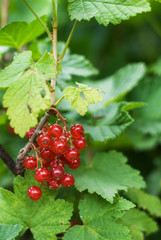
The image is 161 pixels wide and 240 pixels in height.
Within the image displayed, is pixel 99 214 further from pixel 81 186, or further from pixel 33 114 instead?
pixel 33 114

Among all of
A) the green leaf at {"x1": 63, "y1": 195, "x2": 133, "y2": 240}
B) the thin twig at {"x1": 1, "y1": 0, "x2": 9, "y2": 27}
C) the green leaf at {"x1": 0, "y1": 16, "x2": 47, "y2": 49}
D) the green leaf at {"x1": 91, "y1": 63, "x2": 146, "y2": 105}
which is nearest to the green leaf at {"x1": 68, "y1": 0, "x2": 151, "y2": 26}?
the green leaf at {"x1": 0, "y1": 16, "x2": 47, "y2": 49}

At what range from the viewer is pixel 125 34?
131 inches

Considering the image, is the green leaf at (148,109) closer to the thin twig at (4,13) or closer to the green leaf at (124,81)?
the green leaf at (124,81)

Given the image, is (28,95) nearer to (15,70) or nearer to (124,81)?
(15,70)

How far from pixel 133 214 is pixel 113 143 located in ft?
2.53

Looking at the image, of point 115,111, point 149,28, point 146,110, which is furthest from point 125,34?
point 115,111

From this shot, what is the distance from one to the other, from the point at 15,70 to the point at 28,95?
0.44 ft

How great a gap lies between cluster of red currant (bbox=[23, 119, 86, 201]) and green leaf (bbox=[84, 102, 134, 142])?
32 cm

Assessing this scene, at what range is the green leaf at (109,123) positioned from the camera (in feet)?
4.63

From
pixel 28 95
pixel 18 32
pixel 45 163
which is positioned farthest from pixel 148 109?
pixel 28 95

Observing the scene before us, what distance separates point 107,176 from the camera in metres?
1.40

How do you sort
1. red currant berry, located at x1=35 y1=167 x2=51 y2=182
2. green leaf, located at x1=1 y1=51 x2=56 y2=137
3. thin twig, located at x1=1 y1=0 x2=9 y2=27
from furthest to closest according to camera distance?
thin twig, located at x1=1 y1=0 x2=9 y2=27, red currant berry, located at x1=35 y1=167 x2=51 y2=182, green leaf, located at x1=1 y1=51 x2=56 y2=137

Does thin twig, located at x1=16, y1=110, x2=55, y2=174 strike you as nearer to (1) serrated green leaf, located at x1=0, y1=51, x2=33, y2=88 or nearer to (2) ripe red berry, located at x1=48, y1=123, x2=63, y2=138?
(2) ripe red berry, located at x1=48, y1=123, x2=63, y2=138

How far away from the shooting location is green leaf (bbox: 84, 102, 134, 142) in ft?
4.63
